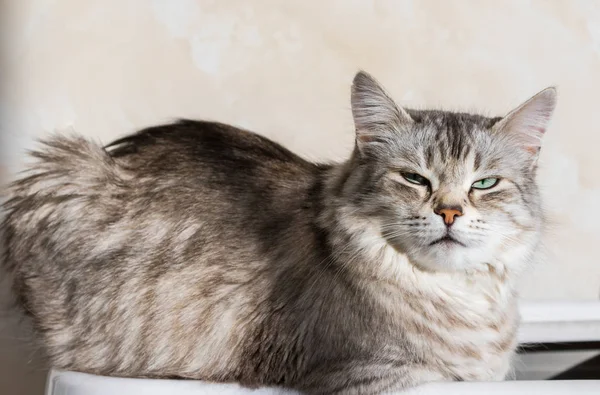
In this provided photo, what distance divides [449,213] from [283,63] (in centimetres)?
116

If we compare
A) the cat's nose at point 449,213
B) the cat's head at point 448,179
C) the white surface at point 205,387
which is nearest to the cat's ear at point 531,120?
the cat's head at point 448,179

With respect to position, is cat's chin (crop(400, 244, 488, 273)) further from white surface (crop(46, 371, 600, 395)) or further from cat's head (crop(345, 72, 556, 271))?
white surface (crop(46, 371, 600, 395))

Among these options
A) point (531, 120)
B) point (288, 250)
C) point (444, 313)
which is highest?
point (531, 120)

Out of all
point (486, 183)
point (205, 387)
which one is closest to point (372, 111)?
point (486, 183)

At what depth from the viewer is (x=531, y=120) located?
4.92 ft

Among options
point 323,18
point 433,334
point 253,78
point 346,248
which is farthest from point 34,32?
point 433,334

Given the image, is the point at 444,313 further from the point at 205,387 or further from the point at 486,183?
the point at 205,387

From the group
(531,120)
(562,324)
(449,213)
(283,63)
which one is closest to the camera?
(449,213)

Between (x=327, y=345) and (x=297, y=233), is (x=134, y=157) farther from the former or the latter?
(x=327, y=345)

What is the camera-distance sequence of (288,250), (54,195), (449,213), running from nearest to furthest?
1. (449,213)
2. (288,250)
3. (54,195)

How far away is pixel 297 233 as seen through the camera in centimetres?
162

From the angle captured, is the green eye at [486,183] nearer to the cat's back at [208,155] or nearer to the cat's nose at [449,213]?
the cat's nose at [449,213]

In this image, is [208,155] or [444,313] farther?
[208,155]

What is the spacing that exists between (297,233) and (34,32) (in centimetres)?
123
